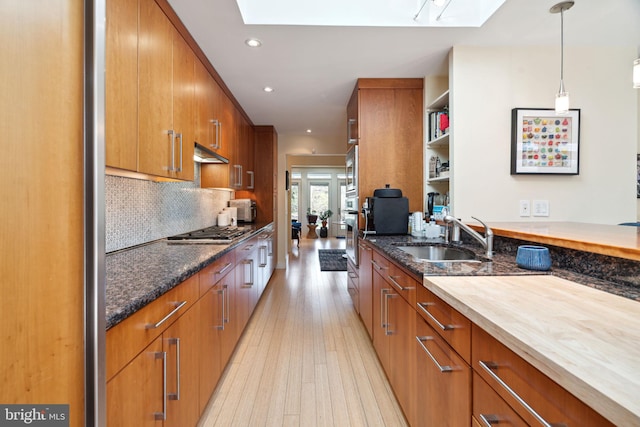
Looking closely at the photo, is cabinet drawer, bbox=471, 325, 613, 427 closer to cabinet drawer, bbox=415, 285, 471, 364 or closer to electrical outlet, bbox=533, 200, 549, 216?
cabinet drawer, bbox=415, 285, 471, 364

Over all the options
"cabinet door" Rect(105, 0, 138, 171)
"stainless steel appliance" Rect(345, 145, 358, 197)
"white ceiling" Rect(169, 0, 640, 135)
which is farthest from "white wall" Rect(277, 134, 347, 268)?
"cabinet door" Rect(105, 0, 138, 171)

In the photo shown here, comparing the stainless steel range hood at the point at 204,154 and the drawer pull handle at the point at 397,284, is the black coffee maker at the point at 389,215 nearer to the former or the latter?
the drawer pull handle at the point at 397,284

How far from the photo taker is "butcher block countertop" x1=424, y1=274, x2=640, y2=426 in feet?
1.57

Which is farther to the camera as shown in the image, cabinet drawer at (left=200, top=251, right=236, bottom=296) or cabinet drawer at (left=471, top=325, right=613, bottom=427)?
cabinet drawer at (left=200, top=251, right=236, bottom=296)

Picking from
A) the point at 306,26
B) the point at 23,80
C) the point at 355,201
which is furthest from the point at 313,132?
the point at 23,80

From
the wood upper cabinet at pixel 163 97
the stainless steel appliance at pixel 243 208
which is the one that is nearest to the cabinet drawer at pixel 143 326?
the wood upper cabinet at pixel 163 97

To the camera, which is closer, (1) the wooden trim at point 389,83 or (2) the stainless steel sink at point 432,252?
(2) the stainless steel sink at point 432,252

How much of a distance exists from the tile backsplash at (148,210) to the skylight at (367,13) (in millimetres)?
1432

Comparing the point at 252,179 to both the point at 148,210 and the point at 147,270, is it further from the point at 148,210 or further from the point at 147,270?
the point at 147,270

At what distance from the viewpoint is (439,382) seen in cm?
110

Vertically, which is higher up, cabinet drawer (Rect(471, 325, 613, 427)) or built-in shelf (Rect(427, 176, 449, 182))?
built-in shelf (Rect(427, 176, 449, 182))

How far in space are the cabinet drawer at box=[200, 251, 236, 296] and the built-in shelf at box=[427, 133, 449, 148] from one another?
6.77 ft

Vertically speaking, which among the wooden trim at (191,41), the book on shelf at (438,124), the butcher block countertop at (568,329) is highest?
the wooden trim at (191,41)

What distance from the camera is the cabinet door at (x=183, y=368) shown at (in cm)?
116
